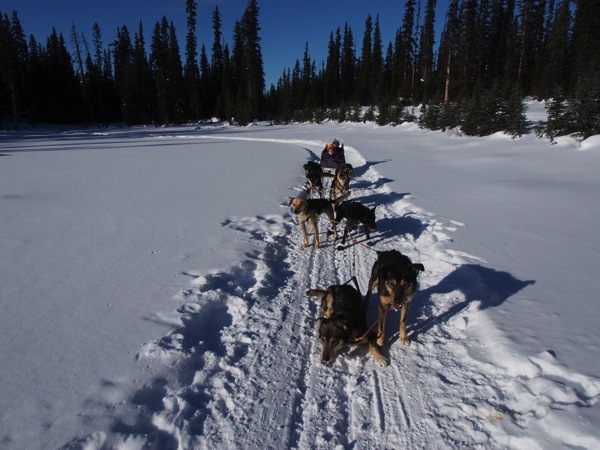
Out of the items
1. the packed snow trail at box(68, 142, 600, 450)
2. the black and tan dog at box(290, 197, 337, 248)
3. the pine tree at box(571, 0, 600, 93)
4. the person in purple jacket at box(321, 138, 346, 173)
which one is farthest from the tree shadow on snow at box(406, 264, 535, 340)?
the pine tree at box(571, 0, 600, 93)

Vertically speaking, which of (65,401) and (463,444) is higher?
(65,401)

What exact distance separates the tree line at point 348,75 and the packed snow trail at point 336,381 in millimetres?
14566

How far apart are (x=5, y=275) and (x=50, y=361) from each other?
85.6 inches

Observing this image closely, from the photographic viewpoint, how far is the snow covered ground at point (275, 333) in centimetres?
227

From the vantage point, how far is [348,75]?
59156mm

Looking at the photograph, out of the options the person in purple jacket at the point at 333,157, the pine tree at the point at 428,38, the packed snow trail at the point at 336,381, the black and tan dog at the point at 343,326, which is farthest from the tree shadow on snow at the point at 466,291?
the pine tree at the point at 428,38

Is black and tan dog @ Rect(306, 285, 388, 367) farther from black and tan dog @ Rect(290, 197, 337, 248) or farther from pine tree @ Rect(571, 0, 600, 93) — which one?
pine tree @ Rect(571, 0, 600, 93)

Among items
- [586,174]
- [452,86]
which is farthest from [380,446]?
[452,86]

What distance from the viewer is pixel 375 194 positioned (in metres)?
9.01

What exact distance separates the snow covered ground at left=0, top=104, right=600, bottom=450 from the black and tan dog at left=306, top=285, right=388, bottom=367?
5.9 inches

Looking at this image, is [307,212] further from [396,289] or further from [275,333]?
[396,289]

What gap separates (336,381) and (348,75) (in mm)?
63152

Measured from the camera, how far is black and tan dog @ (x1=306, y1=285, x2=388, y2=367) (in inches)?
114

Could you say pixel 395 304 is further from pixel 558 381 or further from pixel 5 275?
pixel 5 275
